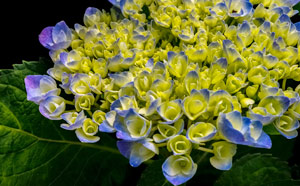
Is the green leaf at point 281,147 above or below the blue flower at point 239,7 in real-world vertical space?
below

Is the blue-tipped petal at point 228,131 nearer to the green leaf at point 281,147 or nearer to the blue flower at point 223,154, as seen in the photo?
the blue flower at point 223,154

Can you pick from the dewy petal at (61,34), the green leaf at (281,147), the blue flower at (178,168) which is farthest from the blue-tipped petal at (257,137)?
the green leaf at (281,147)

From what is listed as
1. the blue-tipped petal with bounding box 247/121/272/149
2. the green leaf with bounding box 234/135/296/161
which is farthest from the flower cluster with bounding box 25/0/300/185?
the green leaf with bounding box 234/135/296/161

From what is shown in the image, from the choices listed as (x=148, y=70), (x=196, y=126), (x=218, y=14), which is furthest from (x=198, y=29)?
(x=196, y=126)

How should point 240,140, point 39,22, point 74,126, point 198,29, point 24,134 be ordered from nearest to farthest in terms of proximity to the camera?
point 240,140 < point 74,126 < point 198,29 < point 24,134 < point 39,22

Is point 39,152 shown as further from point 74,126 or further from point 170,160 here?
point 170,160

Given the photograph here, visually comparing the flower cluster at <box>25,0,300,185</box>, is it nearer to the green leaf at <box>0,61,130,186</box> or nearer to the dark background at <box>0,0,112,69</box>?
the green leaf at <box>0,61,130,186</box>
